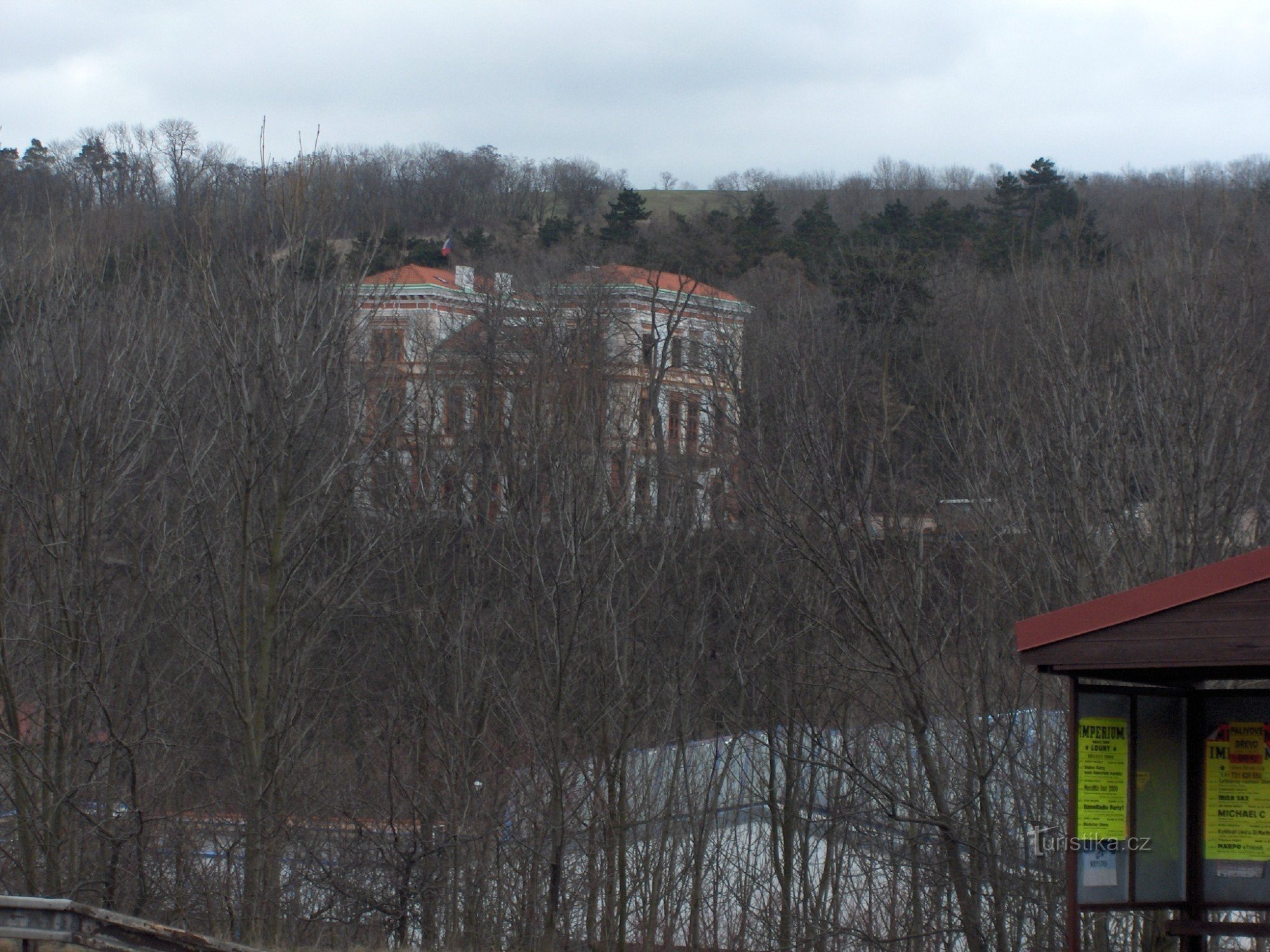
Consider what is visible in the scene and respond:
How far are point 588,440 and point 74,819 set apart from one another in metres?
7.78

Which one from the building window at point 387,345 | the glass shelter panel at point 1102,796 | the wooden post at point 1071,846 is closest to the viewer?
the wooden post at point 1071,846

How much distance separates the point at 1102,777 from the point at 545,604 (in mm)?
13932

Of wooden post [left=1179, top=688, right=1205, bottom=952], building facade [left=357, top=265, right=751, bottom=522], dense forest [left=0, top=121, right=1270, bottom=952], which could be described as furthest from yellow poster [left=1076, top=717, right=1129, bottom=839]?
building facade [left=357, top=265, right=751, bottom=522]

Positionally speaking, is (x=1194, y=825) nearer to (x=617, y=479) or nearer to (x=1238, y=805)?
(x=1238, y=805)

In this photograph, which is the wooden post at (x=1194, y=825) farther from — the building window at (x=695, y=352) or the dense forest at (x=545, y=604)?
the building window at (x=695, y=352)

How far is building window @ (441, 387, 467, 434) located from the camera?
25000mm

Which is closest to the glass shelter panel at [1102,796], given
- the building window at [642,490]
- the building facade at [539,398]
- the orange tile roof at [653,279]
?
the building facade at [539,398]

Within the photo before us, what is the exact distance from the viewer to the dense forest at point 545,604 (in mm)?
11891

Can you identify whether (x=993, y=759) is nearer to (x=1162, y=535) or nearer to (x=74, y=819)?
(x=1162, y=535)

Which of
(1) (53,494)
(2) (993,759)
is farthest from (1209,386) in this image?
(1) (53,494)

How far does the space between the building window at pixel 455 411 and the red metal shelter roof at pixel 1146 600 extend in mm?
19840

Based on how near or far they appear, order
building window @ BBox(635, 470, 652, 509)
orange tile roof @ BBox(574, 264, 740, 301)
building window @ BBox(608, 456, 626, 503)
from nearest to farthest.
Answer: building window @ BBox(608, 456, 626, 503) → building window @ BBox(635, 470, 652, 509) → orange tile roof @ BBox(574, 264, 740, 301)

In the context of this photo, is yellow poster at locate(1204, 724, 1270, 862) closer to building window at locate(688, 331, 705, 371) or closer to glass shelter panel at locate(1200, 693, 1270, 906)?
glass shelter panel at locate(1200, 693, 1270, 906)

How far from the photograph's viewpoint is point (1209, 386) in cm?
1102
